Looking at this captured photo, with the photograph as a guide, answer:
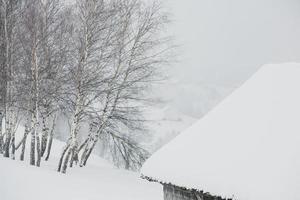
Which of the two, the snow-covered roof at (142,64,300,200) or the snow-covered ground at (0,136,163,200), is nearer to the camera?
the snow-covered roof at (142,64,300,200)

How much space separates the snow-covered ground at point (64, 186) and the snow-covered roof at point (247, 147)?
4332mm

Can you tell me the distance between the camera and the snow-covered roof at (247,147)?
19.0 ft

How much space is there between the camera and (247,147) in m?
6.64

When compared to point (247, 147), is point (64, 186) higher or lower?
lower

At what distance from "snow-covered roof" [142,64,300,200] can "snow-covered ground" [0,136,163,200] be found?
433 centimetres

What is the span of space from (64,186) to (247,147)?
7.90m

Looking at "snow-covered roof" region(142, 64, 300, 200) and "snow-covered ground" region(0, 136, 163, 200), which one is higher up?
"snow-covered roof" region(142, 64, 300, 200)

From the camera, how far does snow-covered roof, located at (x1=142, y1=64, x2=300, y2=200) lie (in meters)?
5.80

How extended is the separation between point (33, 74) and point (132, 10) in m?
4.51

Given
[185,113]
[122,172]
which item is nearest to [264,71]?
[122,172]

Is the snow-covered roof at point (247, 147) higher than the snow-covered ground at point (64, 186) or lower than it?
higher

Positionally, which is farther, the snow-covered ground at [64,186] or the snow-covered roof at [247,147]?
the snow-covered ground at [64,186]

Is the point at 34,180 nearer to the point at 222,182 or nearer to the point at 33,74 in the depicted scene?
the point at 33,74

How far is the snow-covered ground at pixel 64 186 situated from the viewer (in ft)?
40.7
